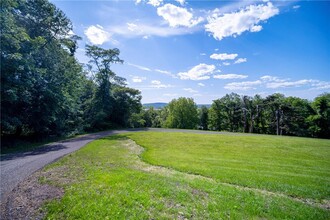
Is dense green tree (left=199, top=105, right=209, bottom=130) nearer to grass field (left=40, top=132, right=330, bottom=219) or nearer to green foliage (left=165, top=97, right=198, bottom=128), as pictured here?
green foliage (left=165, top=97, right=198, bottom=128)

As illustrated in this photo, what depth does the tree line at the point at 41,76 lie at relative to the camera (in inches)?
463

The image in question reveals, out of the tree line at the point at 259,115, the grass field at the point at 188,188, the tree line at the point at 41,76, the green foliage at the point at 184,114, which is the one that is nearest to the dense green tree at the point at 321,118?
the tree line at the point at 259,115

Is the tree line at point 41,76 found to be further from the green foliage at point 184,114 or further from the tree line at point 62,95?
the green foliage at point 184,114

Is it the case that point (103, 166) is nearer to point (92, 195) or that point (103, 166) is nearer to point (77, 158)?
point (77, 158)

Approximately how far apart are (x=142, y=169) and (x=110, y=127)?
75.3ft

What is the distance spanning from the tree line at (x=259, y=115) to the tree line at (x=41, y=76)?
15385 mm

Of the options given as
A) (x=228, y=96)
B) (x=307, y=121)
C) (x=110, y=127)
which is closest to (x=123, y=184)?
(x=110, y=127)

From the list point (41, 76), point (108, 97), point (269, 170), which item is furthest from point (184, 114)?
point (269, 170)

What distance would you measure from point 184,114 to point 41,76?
138ft

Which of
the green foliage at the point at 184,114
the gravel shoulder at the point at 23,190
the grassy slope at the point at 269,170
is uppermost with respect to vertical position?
the green foliage at the point at 184,114

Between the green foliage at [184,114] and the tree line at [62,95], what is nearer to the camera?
the tree line at [62,95]

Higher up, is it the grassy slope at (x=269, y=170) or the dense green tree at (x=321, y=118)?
the dense green tree at (x=321, y=118)

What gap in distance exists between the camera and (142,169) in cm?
839

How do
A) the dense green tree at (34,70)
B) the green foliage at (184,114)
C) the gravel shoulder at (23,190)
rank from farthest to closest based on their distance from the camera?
the green foliage at (184,114) < the dense green tree at (34,70) < the gravel shoulder at (23,190)
